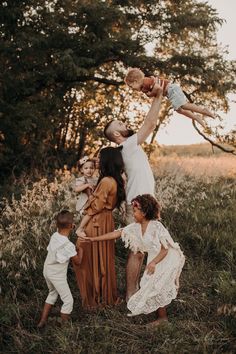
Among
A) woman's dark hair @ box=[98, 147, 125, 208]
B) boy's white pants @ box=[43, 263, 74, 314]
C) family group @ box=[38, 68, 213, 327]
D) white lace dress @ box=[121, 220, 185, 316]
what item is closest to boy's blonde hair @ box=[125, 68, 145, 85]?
family group @ box=[38, 68, 213, 327]

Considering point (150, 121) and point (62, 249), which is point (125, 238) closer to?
point (62, 249)

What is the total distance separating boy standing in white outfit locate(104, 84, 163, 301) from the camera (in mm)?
4945

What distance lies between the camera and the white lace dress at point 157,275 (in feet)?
15.5

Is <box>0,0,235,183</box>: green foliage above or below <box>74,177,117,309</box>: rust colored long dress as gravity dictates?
above

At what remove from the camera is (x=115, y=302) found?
5.25 m

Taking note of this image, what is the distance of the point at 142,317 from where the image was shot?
5.03m

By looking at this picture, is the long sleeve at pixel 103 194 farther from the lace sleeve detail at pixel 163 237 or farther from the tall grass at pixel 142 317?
the tall grass at pixel 142 317

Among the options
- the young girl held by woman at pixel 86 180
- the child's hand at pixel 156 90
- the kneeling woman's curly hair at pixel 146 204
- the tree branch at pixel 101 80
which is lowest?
the kneeling woman's curly hair at pixel 146 204

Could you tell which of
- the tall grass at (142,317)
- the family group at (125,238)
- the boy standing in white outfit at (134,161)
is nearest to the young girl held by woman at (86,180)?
the family group at (125,238)

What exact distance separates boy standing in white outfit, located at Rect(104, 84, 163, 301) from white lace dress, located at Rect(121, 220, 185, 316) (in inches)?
15.9

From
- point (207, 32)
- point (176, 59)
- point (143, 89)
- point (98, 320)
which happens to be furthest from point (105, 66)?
point (98, 320)

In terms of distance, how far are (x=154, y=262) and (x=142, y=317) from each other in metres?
0.70

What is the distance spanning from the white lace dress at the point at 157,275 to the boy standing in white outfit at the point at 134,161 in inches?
15.9

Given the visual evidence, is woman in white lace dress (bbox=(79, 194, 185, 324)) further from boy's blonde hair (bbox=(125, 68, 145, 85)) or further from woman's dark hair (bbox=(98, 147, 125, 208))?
boy's blonde hair (bbox=(125, 68, 145, 85))
